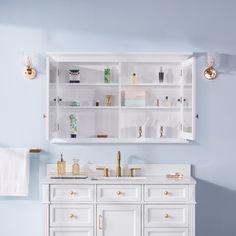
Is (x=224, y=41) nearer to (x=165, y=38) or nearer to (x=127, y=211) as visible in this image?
(x=165, y=38)

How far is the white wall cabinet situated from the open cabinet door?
2.8 inches

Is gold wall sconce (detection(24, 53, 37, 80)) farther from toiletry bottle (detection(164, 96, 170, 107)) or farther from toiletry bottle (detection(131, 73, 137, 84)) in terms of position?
toiletry bottle (detection(164, 96, 170, 107))

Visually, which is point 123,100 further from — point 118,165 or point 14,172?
point 14,172

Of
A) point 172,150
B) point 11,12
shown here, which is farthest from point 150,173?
point 11,12

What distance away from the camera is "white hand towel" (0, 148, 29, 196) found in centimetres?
468

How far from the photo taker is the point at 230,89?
4781 millimetres

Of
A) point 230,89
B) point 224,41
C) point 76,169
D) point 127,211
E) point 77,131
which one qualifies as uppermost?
point 224,41

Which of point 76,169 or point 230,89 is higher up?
point 230,89

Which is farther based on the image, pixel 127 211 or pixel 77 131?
pixel 77 131

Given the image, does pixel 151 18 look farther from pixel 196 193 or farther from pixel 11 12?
pixel 196 193

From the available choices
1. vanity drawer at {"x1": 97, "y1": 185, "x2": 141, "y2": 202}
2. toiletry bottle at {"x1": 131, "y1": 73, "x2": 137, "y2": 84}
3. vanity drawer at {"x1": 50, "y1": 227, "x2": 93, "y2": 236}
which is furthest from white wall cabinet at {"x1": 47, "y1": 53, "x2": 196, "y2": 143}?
vanity drawer at {"x1": 50, "y1": 227, "x2": 93, "y2": 236}

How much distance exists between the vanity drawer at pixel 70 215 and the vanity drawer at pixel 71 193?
6 cm

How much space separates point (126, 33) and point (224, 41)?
91 centimetres

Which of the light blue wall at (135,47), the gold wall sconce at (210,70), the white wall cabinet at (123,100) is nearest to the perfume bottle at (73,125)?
the white wall cabinet at (123,100)
